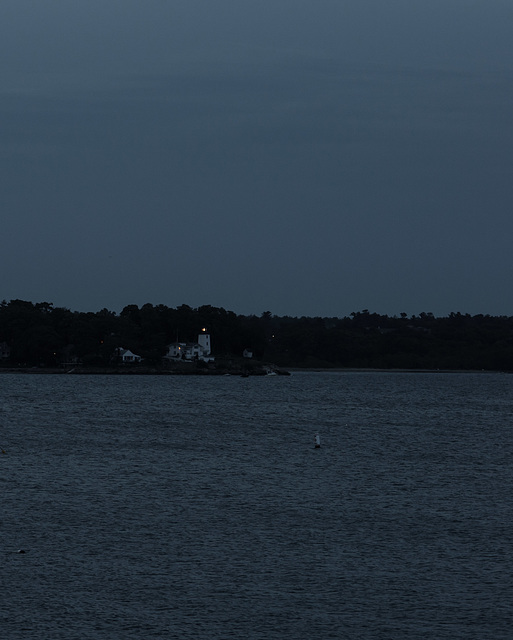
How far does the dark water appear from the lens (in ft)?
82.9

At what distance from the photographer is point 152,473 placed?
52562 mm

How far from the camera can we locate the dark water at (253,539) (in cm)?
2527

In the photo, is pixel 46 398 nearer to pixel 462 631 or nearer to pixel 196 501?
pixel 196 501

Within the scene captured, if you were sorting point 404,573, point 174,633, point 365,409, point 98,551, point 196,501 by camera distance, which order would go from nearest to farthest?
point 174,633 → point 404,573 → point 98,551 → point 196,501 → point 365,409

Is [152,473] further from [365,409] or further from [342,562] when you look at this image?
[365,409]

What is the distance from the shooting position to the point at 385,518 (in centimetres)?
3906

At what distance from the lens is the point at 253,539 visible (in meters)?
34.4

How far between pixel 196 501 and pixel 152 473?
34.7 feet

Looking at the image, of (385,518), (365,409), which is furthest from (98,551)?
(365,409)

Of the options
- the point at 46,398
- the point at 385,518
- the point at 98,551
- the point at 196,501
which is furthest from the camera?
the point at 46,398

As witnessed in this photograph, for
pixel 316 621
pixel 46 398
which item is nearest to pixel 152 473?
pixel 316 621

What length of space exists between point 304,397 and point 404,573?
125 m

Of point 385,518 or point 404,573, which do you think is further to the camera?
point 385,518

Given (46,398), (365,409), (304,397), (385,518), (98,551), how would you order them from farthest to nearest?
(304,397) → (46,398) → (365,409) → (385,518) → (98,551)
